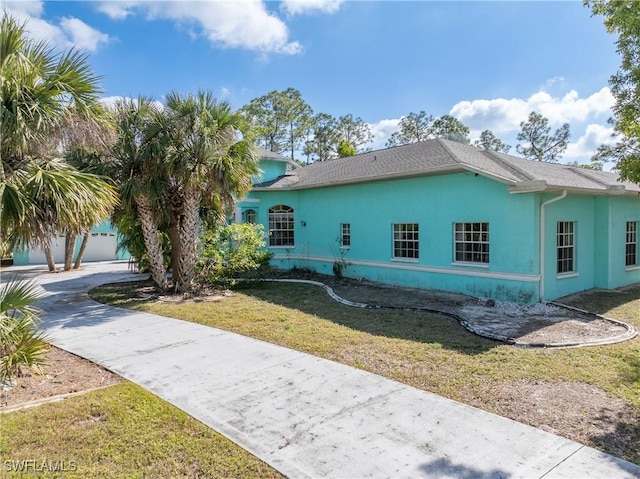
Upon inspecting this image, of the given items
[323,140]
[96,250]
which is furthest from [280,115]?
[96,250]

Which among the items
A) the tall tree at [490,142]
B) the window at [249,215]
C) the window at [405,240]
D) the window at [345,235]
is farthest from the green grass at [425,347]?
the tall tree at [490,142]

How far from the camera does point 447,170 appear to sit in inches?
485

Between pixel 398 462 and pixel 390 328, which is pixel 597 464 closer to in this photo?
pixel 398 462

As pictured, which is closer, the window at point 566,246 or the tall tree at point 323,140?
the window at point 566,246

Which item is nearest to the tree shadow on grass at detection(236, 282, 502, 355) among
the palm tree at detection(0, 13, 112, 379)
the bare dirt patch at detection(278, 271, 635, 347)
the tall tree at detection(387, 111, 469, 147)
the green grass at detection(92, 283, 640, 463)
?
the green grass at detection(92, 283, 640, 463)

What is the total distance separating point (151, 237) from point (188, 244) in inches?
48.7

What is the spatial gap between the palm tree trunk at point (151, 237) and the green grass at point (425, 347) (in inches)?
62.7

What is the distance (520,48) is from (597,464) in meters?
13.9

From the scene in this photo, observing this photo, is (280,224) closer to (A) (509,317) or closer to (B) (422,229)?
(B) (422,229)

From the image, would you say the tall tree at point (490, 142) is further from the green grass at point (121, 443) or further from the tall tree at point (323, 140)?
the green grass at point (121, 443)

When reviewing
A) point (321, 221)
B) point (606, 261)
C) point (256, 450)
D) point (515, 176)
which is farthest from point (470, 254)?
point (256, 450)

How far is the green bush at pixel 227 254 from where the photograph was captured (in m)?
14.2

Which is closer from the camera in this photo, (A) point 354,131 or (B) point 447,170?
(B) point 447,170

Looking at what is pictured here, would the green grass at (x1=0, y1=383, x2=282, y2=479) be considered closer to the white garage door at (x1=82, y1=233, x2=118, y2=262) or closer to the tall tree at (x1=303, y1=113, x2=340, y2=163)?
the white garage door at (x1=82, y1=233, x2=118, y2=262)
